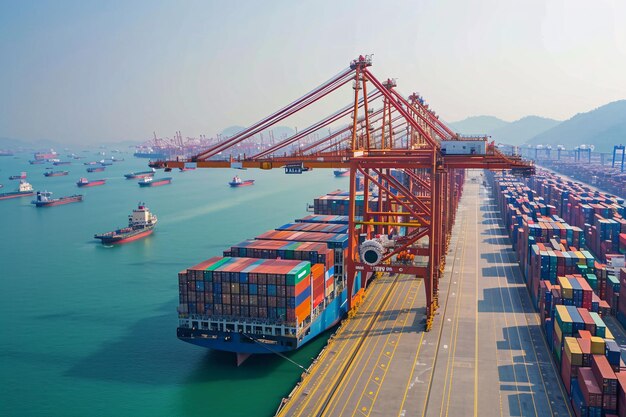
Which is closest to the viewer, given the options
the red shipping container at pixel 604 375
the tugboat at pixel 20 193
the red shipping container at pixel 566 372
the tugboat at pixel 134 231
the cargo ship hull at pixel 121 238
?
the red shipping container at pixel 604 375

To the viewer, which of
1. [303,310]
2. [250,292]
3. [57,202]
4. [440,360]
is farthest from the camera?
[57,202]

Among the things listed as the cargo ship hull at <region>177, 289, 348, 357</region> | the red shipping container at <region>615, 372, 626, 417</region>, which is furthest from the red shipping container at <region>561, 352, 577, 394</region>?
the cargo ship hull at <region>177, 289, 348, 357</region>

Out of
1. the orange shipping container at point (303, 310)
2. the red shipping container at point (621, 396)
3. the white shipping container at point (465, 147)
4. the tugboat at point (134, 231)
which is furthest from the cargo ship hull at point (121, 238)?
the red shipping container at point (621, 396)

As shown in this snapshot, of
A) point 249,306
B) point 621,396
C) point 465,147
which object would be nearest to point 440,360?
point 621,396

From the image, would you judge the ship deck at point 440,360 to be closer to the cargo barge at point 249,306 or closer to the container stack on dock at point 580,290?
the container stack on dock at point 580,290

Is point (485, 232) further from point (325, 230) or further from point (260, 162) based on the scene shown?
point (260, 162)

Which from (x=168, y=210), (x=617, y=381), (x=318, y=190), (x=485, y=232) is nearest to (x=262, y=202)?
(x=168, y=210)

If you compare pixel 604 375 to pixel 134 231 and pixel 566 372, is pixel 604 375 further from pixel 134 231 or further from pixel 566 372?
pixel 134 231
